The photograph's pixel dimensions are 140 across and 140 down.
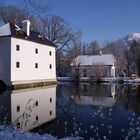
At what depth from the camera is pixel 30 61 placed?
115ft

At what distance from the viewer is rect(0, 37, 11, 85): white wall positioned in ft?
103

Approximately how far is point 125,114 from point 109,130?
158 inches

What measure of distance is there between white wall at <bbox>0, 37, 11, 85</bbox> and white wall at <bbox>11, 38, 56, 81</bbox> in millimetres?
463

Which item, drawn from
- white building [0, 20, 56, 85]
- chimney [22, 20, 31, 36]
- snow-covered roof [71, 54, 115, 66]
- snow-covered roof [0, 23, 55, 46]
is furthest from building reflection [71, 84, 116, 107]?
snow-covered roof [71, 54, 115, 66]

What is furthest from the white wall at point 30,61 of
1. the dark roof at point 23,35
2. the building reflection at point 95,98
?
the building reflection at point 95,98

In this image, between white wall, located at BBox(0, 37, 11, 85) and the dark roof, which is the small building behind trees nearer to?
the dark roof

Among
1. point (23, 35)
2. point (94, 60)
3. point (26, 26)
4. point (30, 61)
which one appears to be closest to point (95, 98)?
point (30, 61)

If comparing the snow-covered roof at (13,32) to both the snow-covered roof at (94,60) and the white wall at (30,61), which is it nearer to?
the white wall at (30,61)

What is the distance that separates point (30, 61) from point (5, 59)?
12.5 ft

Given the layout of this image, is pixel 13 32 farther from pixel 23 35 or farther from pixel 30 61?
pixel 30 61

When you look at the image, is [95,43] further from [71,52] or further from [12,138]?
[12,138]

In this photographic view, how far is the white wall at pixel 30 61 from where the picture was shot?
1262 inches

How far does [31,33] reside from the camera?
38.5 m

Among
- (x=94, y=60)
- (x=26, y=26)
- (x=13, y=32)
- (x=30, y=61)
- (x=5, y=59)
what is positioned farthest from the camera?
(x=94, y=60)
